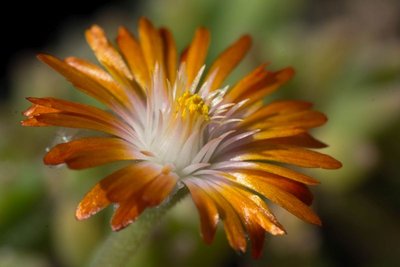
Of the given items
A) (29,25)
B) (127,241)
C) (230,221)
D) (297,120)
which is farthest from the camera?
(29,25)

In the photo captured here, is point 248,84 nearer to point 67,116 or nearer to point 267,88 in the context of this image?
point 267,88

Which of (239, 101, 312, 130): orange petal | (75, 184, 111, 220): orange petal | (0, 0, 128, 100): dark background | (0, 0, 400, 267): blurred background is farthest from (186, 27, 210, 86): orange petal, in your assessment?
(0, 0, 128, 100): dark background

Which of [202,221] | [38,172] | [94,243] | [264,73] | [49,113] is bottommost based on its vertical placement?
[94,243]

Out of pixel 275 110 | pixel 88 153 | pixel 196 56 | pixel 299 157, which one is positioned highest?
pixel 196 56

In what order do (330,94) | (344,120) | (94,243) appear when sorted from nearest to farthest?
(94,243)
(344,120)
(330,94)

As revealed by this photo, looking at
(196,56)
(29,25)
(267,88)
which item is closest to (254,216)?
(267,88)

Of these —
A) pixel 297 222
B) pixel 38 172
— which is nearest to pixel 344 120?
pixel 297 222

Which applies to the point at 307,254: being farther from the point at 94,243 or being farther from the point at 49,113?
the point at 49,113

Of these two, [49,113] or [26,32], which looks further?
[26,32]
